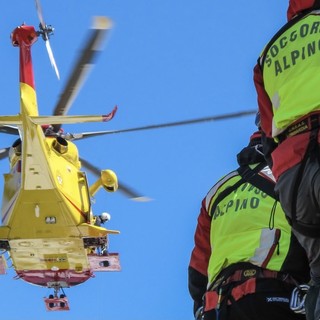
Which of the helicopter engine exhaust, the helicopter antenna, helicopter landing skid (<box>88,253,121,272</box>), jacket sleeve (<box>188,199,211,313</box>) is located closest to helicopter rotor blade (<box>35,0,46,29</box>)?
the helicopter antenna

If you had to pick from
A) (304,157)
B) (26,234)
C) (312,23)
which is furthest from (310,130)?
(26,234)

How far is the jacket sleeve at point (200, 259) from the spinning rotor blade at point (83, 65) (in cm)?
1184

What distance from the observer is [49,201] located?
65.9 ft

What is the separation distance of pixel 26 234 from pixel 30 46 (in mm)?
5258

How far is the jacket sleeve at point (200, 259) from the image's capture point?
5.45m

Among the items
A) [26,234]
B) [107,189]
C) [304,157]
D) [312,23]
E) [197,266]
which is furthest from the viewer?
[107,189]

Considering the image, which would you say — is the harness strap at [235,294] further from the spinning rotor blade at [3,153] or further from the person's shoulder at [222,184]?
the spinning rotor blade at [3,153]

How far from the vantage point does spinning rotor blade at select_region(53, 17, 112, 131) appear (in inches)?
672

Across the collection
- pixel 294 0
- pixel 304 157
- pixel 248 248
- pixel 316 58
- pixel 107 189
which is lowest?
pixel 248 248

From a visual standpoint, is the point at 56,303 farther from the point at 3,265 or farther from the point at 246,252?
the point at 246,252

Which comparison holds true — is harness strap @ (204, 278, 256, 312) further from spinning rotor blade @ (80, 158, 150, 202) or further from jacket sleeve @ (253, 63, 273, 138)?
spinning rotor blade @ (80, 158, 150, 202)

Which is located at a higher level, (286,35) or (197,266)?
(286,35)

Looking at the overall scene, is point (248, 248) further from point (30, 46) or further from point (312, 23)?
point (30, 46)

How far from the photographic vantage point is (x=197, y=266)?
17.9 feet
